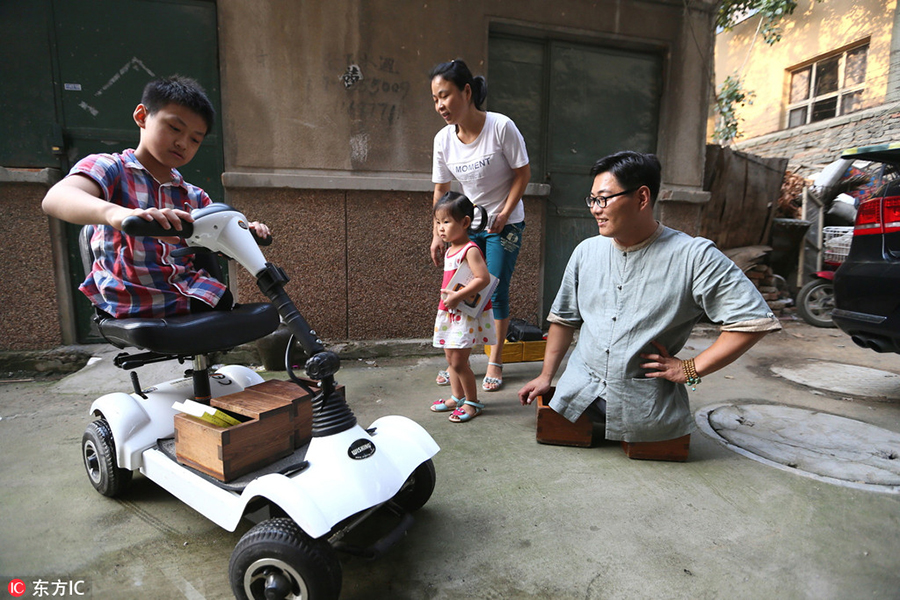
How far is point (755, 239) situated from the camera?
20.9 ft

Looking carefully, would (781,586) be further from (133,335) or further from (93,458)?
(93,458)

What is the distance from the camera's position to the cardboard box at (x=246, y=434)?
153 centimetres

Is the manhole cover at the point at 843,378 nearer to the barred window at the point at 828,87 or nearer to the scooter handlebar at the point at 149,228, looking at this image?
the scooter handlebar at the point at 149,228

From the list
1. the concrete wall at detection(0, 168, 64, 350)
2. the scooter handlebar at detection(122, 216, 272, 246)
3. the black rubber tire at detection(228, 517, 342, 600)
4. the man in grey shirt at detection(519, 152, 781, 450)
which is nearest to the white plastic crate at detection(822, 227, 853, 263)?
the man in grey shirt at detection(519, 152, 781, 450)

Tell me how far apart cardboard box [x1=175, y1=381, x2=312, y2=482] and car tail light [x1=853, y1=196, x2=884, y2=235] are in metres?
3.62

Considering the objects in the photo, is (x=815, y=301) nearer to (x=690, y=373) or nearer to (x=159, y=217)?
(x=690, y=373)

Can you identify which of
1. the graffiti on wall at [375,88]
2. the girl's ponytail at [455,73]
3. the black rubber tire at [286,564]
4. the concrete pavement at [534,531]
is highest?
the graffiti on wall at [375,88]

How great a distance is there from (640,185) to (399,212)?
2.52 m

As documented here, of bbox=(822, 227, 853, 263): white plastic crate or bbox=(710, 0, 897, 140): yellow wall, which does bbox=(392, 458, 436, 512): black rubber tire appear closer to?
bbox=(822, 227, 853, 263): white plastic crate

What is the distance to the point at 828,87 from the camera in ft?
34.7

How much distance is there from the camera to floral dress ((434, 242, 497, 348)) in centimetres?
271

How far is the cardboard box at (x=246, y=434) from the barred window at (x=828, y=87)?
42.1 ft

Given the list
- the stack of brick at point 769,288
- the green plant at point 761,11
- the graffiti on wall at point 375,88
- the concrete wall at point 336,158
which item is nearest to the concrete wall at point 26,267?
the concrete wall at point 336,158

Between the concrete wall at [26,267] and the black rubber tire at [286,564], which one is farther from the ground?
the concrete wall at [26,267]
